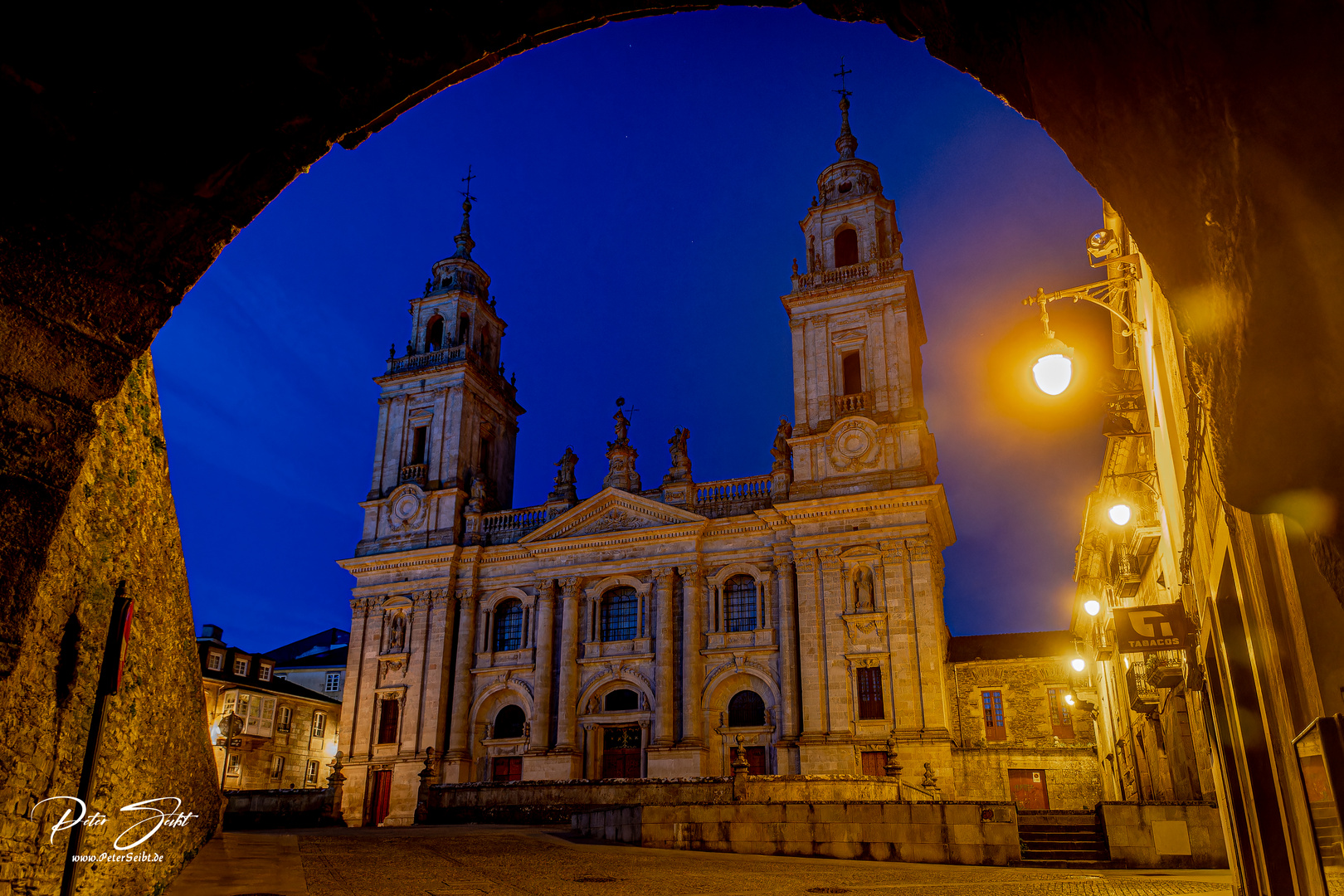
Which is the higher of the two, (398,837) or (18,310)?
(18,310)

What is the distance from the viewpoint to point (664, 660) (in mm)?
36031

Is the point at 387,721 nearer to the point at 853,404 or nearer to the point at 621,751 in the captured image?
the point at 621,751

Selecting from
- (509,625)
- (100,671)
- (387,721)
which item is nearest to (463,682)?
(509,625)

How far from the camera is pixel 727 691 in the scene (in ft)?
117

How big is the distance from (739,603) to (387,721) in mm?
16231

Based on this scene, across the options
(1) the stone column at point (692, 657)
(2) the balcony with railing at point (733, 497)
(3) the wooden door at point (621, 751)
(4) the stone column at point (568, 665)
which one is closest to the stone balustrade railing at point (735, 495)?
(2) the balcony with railing at point (733, 497)

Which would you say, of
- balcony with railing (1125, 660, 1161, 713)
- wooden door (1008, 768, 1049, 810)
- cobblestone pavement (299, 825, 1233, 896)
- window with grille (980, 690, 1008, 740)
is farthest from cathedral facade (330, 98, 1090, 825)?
cobblestone pavement (299, 825, 1233, 896)

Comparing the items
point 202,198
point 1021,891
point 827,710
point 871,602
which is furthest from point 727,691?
point 202,198

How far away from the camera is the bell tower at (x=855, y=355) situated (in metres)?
35.7

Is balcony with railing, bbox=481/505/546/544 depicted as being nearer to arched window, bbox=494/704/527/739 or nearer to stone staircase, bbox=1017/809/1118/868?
arched window, bbox=494/704/527/739

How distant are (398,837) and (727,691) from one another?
16926 millimetres

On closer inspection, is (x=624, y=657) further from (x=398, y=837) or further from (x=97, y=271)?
(x=97, y=271)

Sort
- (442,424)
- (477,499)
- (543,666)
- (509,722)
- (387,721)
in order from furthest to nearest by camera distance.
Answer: (442,424) < (477,499) < (387,721) < (509,722) < (543,666)

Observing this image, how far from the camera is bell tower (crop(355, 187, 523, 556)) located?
4225 centimetres
